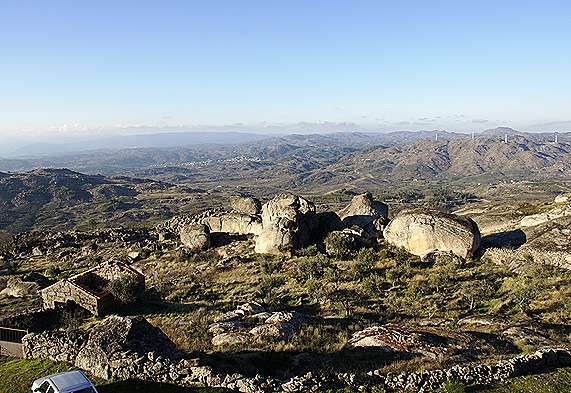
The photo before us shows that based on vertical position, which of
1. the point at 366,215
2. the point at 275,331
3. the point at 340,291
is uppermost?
the point at 275,331

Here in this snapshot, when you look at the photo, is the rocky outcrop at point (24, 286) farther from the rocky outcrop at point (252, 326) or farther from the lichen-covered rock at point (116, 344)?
the lichen-covered rock at point (116, 344)

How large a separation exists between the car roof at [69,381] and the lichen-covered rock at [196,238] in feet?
101

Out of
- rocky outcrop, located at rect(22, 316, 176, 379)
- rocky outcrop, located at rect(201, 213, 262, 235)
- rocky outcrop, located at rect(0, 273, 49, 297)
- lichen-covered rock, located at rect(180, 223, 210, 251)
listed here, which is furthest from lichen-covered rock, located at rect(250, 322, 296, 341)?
rocky outcrop, located at rect(201, 213, 262, 235)

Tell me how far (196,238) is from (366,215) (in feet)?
66.3

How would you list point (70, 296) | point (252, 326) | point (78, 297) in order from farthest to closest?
1. point (70, 296)
2. point (78, 297)
3. point (252, 326)

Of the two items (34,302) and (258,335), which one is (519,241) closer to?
(258,335)

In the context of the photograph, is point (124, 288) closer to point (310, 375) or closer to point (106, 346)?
point (106, 346)

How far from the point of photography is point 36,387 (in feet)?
32.3

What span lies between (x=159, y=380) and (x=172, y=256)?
30062 millimetres

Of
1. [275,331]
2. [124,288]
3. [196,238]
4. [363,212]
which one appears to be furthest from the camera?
[363,212]

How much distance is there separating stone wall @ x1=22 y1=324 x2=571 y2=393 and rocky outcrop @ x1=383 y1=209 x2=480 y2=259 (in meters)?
18.2

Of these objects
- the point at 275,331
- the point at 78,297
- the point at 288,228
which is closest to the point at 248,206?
the point at 288,228

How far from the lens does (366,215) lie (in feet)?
147

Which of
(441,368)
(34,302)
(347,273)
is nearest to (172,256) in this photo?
(34,302)
